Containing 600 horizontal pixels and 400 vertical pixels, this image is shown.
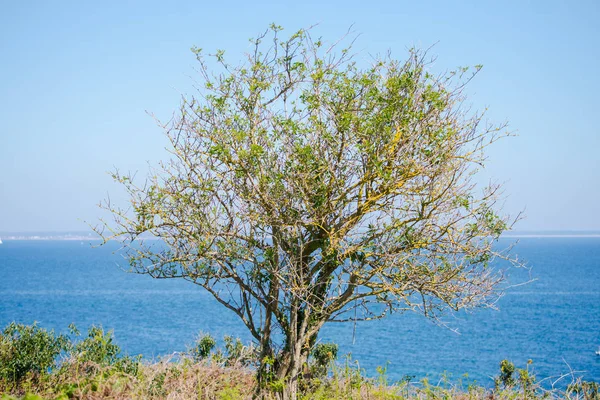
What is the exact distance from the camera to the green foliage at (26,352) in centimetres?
906

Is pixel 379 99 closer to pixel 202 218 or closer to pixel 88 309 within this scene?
pixel 202 218

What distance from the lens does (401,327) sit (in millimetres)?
49844

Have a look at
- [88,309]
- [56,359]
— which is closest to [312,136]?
[56,359]

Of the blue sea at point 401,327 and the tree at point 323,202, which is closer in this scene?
the tree at point 323,202

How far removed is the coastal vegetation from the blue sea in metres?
8.71

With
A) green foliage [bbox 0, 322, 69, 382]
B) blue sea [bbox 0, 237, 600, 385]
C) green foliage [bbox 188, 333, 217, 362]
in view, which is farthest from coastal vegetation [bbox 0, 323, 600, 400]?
blue sea [bbox 0, 237, 600, 385]

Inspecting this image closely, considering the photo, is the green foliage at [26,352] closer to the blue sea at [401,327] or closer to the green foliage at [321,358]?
the green foliage at [321,358]

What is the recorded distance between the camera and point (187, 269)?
8.37 meters

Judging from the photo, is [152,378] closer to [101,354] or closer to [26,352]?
[101,354]

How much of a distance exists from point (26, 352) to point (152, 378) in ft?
6.51

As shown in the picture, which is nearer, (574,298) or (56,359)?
(56,359)

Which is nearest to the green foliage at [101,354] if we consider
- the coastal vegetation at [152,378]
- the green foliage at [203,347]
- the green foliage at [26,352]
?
the coastal vegetation at [152,378]

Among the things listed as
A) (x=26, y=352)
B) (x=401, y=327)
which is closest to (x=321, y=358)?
(x=26, y=352)

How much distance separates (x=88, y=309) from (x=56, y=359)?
57.3 metres
